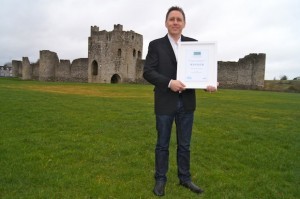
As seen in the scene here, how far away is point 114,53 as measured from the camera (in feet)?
136

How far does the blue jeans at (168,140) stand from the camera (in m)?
4.89

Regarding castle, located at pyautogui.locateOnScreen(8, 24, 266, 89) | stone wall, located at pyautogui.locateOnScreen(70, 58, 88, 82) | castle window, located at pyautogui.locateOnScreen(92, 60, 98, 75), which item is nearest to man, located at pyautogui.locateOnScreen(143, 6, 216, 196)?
castle, located at pyautogui.locateOnScreen(8, 24, 266, 89)

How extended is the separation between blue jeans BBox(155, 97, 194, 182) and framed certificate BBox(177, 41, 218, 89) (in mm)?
406

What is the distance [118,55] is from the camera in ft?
137

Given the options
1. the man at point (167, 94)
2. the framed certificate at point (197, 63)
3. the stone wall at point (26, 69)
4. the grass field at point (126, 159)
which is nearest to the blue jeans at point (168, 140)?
the man at point (167, 94)

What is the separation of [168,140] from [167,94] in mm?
675

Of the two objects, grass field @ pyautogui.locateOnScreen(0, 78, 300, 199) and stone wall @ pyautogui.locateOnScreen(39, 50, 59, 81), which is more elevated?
stone wall @ pyautogui.locateOnScreen(39, 50, 59, 81)

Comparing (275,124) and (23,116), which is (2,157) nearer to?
(23,116)

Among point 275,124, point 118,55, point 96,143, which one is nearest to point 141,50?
point 118,55

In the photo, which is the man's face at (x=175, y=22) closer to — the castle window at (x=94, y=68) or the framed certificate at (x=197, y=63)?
the framed certificate at (x=197, y=63)

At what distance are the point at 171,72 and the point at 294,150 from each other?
4.11m

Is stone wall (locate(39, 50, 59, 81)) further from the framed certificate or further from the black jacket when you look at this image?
the framed certificate

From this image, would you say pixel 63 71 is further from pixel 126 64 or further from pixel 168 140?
pixel 168 140

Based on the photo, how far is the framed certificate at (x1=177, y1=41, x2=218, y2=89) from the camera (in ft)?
15.2
